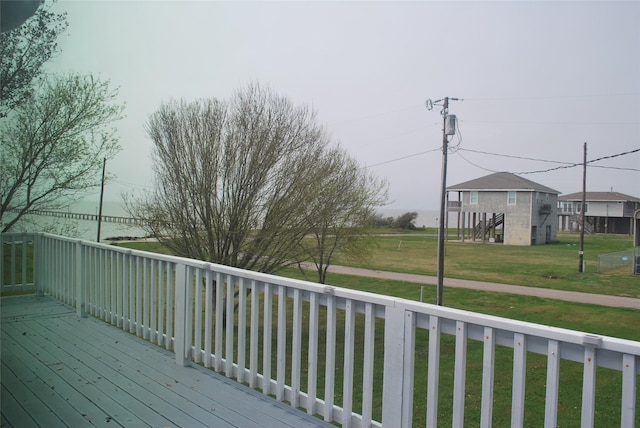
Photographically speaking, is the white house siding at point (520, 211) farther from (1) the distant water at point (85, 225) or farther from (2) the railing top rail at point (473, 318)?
(2) the railing top rail at point (473, 318)

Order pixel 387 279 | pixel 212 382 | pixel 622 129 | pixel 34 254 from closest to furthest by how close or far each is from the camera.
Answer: pixel 212 382 < pixel 34 254 < pixel 387 279 < pixel 622 129

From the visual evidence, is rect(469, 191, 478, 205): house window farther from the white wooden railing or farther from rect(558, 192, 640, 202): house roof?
the white wooden railing

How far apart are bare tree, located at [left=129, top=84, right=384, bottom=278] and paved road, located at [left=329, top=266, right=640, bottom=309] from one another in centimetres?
754

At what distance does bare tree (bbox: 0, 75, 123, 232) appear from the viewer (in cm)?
171

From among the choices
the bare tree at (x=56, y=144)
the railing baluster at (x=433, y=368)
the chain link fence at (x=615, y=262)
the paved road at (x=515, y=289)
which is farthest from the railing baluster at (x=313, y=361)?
the chain link fence at (x=615, y=262)

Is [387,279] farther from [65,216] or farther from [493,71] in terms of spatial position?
[65,216]

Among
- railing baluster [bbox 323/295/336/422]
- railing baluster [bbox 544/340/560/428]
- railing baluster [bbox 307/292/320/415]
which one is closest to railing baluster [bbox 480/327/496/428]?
railing baluster [bbox 544/340/560/428]

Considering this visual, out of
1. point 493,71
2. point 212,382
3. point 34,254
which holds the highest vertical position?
point 493,71

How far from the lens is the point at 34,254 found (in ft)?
14.5

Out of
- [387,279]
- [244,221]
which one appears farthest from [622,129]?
[244,221]

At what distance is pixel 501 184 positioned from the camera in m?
31.6

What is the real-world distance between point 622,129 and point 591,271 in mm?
5546

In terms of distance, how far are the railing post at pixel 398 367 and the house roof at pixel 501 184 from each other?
3198 centimetres

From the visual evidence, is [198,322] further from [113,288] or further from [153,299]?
[113,288]
